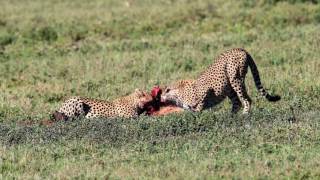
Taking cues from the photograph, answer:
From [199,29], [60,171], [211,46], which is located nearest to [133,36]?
[199,29]

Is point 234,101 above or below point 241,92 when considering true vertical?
below

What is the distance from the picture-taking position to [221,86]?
44.7ft

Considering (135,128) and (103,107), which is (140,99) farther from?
(135,128)

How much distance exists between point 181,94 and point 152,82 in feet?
9.00

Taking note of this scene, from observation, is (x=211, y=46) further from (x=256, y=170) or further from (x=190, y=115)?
(x=256, y=170)

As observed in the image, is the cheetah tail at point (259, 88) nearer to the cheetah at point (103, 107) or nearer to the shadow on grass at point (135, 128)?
the shadow on grass at point (135, 128)

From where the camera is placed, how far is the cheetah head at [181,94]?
13656 millimetres

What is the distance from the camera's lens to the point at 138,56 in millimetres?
18859

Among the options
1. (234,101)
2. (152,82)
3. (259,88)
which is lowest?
(152,82)

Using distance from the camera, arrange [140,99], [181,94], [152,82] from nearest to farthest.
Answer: [140,99], [181,94], [152,82]

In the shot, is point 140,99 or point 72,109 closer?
point 72,109

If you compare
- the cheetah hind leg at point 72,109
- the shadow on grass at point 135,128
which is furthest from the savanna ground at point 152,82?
the cheetah hind leg at point 72,109

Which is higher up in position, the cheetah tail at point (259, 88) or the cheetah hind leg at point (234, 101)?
the cheetah tail at point (259, 88)

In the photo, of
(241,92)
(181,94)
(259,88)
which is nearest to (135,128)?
(181,94)
